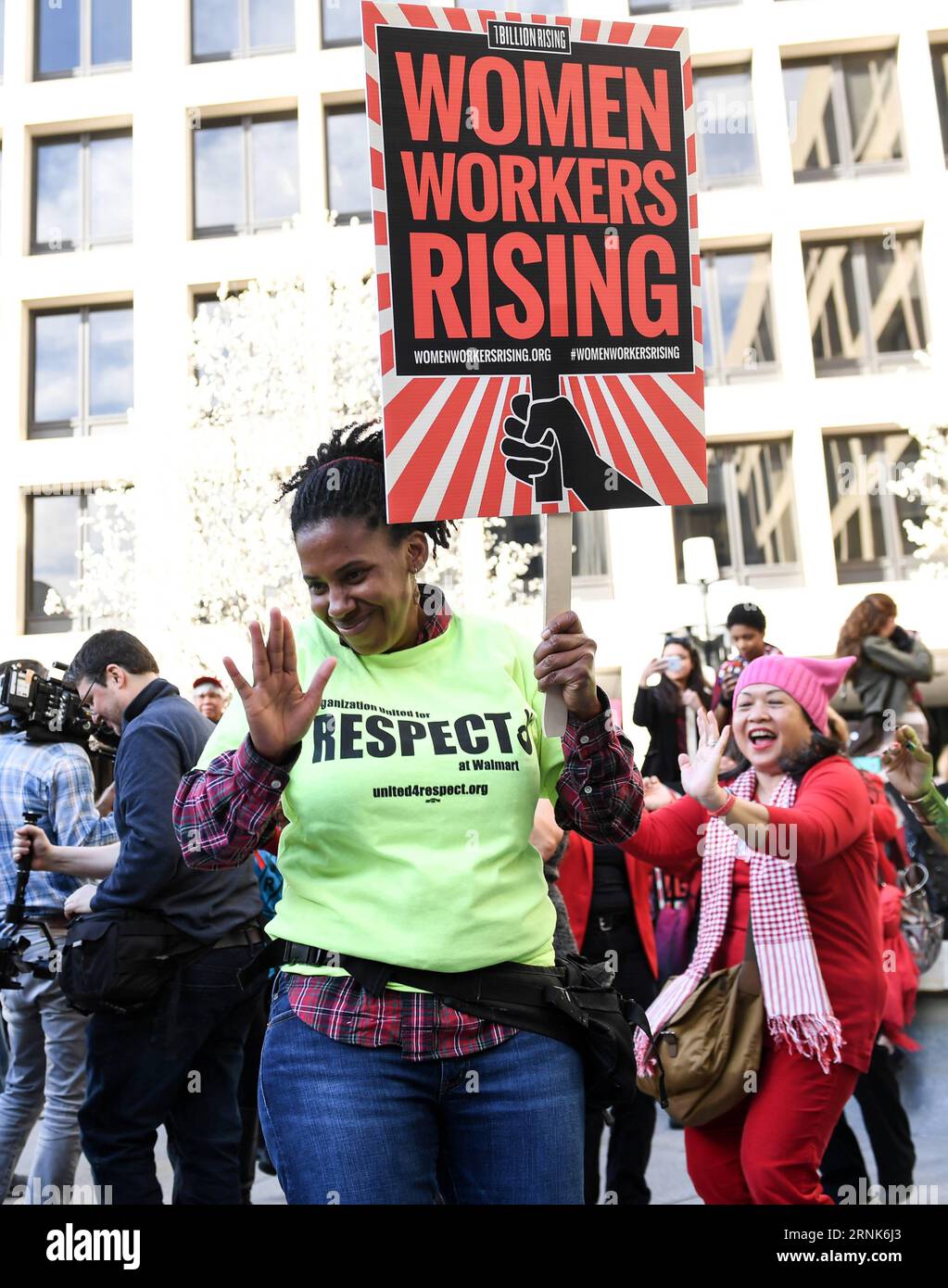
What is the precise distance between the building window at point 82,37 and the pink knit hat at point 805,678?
80.2 feet

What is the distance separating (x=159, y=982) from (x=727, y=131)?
22.4 m

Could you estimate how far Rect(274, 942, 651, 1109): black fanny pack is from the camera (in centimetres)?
236

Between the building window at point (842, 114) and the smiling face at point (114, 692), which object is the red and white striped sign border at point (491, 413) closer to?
the smiling face at point (114, 692)

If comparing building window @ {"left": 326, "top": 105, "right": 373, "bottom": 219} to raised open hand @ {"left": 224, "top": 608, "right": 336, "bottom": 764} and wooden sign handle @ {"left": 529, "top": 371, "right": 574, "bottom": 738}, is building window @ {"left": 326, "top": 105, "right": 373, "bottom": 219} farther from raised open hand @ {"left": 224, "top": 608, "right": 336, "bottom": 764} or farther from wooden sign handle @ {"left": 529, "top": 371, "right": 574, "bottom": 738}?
raised open hand @ {"left": 224, "top": 608, "right": 336, "bottom": 764}

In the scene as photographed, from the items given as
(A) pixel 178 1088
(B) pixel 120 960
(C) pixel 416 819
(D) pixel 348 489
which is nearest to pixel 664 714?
(A) pixel 178 1088

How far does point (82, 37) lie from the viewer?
25297 mm

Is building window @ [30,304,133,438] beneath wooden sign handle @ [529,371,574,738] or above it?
above

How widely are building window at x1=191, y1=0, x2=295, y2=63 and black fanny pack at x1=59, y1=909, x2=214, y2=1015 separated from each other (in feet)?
78.4

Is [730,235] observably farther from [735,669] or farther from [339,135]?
[735,669]

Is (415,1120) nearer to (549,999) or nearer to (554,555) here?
(549,999)

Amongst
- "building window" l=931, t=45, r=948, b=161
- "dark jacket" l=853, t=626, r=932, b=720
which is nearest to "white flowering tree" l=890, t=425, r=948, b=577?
"building window" l=931, t=45, r=948, b=161

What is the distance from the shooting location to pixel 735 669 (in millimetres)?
7156
